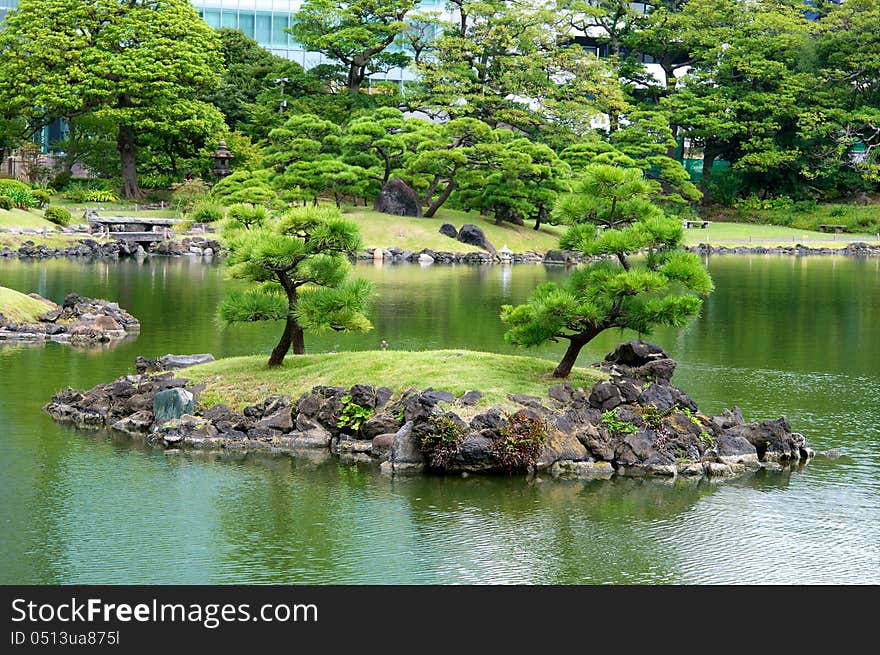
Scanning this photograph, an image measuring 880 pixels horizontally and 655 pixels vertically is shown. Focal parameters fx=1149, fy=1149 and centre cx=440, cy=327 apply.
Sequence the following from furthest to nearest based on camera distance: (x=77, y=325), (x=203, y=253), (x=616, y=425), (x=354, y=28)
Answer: (x=354, y=28) < (x=203, y=253) < (x=77, y=325) < (x=616, y=425)

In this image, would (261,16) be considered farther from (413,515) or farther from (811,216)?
(413,515)

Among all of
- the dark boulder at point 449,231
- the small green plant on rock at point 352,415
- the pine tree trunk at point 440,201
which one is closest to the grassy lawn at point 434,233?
the dark boulder at point 449,231

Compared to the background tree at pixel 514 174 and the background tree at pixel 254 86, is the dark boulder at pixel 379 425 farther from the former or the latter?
the background tree at pixel 254 86

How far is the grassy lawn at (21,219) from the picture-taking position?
4930cm

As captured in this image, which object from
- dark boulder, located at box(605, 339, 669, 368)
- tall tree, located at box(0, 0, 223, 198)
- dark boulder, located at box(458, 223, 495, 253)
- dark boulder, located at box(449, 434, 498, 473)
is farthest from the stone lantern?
dark boulder, located at box(449, 434, 498, 473)

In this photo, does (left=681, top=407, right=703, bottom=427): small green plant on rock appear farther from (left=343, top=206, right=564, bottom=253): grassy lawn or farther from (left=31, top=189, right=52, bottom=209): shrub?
(left=31, top=189, right=52, bottom=209): shrub

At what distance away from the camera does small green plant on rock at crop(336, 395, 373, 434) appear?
16377 millimetres

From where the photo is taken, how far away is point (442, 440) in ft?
49.8

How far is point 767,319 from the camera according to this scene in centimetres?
3209

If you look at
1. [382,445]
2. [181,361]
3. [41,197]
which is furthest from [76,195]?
[382,445]

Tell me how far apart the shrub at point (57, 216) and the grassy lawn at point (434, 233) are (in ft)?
42.1

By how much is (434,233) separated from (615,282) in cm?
3803

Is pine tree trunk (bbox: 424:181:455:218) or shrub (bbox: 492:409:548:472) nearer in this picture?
shrub (bbox: 492:409:548:472)

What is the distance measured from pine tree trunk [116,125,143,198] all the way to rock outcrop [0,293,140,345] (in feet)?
111
